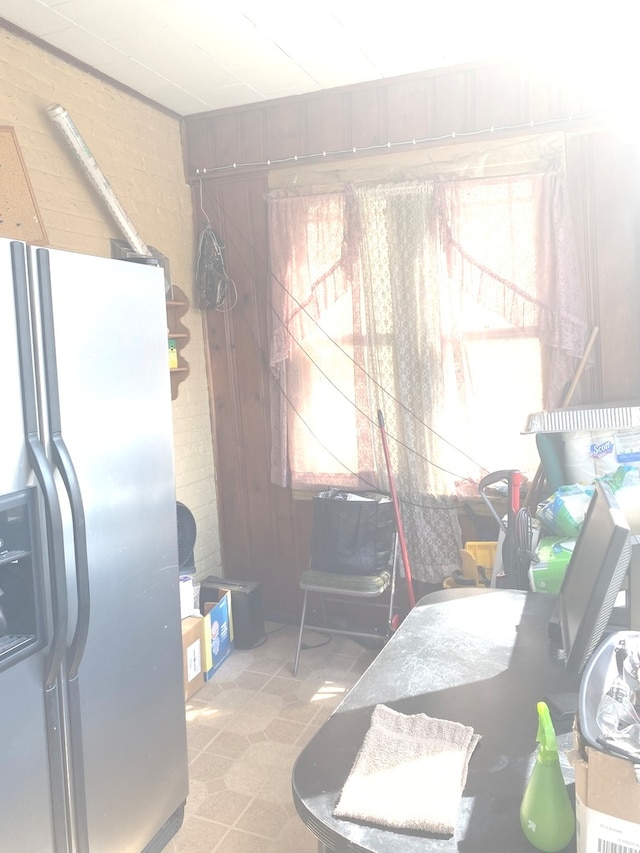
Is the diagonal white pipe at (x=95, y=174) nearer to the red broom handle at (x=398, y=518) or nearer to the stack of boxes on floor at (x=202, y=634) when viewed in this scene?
the red broom handle at (x=398, y=518)

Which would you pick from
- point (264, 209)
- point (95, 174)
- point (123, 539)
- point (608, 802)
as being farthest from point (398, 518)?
point (608, 802)

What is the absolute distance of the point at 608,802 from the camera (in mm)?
864

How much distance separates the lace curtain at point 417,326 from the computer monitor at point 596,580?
163 cm

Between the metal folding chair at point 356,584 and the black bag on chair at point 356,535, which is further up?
the black bag on chair at point 356,535

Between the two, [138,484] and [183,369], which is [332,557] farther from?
[138,484]

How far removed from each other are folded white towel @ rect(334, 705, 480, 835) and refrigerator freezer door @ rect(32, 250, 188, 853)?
84 cm

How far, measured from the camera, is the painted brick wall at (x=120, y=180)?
266 cm

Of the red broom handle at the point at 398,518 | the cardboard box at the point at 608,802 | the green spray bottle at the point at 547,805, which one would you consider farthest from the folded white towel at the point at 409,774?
the red broom handle at the point at 398,518

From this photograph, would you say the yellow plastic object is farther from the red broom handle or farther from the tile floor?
the tile floor

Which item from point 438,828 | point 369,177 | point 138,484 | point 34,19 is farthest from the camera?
point 369,177

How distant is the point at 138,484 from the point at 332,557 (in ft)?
4.79

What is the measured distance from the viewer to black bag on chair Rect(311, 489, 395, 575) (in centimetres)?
317

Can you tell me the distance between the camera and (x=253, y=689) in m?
3.03

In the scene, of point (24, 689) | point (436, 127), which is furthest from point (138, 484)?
point (436, 127)
